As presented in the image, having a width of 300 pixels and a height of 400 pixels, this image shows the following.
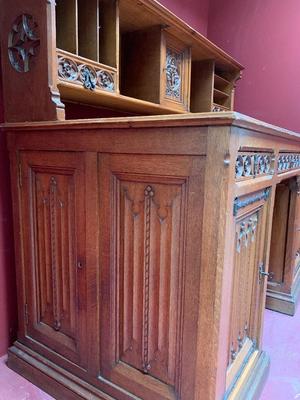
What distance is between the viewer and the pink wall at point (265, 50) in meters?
2.64

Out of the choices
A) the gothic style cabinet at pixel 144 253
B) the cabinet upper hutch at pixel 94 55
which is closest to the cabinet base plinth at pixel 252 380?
the gothic style cabinet at pixel 144 253

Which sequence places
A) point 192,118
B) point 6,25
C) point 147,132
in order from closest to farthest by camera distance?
1. point 192,118
2. point 147,132
3. point 6,25

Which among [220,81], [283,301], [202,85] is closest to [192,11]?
[220,81]

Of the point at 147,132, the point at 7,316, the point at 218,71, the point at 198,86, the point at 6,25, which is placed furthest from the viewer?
the point at 218,71

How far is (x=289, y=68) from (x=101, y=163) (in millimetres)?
2340

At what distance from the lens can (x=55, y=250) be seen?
123cm

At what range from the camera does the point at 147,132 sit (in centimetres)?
91

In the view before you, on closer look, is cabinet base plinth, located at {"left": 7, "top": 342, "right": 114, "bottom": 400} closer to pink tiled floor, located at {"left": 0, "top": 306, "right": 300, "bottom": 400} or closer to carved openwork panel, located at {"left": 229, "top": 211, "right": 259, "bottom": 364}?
pink tiled floor, located at {"left": 0, "top": 306, "right": 300, "bottom": 400}

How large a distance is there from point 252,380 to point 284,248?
3.23ft

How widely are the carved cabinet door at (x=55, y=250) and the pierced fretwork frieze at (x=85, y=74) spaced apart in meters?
0.32

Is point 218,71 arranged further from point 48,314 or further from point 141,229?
point 48,314

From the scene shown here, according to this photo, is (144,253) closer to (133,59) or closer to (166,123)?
(166,123)

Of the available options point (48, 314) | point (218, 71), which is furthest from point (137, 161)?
point (218, 71)

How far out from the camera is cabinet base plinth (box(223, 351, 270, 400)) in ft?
3.61
